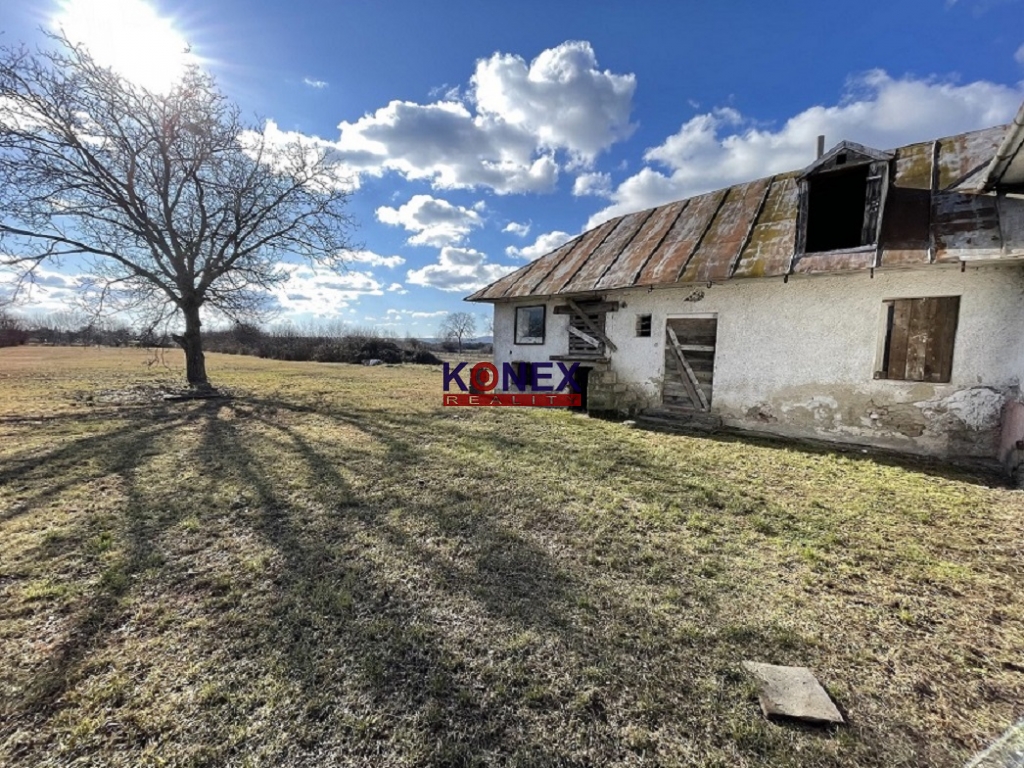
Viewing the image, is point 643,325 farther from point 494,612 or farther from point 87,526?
point 87,526

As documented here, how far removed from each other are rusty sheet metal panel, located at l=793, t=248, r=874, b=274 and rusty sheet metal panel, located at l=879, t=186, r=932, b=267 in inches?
8.0

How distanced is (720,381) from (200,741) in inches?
340

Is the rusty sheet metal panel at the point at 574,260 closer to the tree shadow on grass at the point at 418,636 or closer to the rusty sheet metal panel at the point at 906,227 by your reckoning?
the rusty sheet metal panel at the point at 906,227

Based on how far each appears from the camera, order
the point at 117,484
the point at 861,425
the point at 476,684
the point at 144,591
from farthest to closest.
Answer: the point at 861,425
the point at 117,484
the point at 144,591
the point at 476,684

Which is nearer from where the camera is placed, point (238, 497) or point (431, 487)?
point (238, 497)

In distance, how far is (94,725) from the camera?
1840 millimetres

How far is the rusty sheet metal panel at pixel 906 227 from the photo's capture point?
19.9 feet

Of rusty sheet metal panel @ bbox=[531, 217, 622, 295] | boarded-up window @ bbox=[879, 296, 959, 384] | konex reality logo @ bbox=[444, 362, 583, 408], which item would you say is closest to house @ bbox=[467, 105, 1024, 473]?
boarded-up window @ bbox=[879, 296, 959, 384]

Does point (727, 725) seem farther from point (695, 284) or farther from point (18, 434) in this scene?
point (18, 434)

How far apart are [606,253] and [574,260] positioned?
1.00m

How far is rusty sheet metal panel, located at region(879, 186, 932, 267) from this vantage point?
6077 millimetres

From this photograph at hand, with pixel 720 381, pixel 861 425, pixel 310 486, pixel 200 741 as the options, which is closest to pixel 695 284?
pixel 720 381

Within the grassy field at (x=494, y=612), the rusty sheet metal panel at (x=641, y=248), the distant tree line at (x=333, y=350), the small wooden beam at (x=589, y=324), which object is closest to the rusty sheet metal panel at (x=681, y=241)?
the rusty sheet metal panel at (x=641, y=248)

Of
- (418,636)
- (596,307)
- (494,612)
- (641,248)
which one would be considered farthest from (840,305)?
(418,636)
